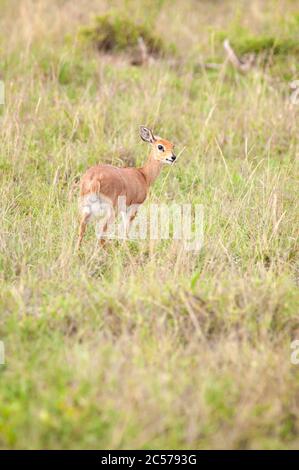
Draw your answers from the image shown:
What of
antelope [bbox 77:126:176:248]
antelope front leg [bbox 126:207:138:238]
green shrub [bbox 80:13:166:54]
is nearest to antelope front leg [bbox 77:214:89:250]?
antelope [bbox 77:126:176:248]

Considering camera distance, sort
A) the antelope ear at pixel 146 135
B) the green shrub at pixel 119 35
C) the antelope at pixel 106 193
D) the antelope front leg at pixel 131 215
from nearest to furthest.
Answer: the antelope at pixel 106 193 → the antelope front leg at pixel 131 215 → the antelope ear at pixel 146 135 → the green shrub at pixel 119 35

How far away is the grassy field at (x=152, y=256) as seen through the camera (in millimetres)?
3537

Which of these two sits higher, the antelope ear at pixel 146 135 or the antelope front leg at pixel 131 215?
the antelope ear at pixel 146 135

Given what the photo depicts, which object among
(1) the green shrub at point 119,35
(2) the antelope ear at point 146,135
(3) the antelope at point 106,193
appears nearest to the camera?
(3) the antelope at point 106,193

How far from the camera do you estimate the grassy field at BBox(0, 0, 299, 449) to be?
3537 mm

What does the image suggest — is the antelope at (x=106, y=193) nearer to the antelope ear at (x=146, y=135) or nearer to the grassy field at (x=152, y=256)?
the grassy field at (x=152, y=256)

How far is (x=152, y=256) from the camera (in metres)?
4.90

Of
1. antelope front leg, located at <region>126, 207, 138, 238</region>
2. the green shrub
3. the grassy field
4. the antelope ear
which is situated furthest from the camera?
the green shrub

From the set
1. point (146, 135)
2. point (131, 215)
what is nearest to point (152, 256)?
point (131, 215)

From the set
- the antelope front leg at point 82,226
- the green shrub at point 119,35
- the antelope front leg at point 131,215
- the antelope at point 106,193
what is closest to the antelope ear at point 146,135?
the antelope at point 106,193

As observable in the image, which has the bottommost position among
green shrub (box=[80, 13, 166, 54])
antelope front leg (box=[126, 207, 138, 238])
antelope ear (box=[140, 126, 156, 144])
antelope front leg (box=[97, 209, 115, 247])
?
antelope front leg (box=[126, 207, 138, 238])

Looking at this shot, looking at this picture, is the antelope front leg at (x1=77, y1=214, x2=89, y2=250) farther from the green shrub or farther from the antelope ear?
the green shrub

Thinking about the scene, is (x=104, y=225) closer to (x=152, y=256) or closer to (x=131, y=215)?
(x=131, y=215)

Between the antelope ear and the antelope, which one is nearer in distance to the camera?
the antelope
